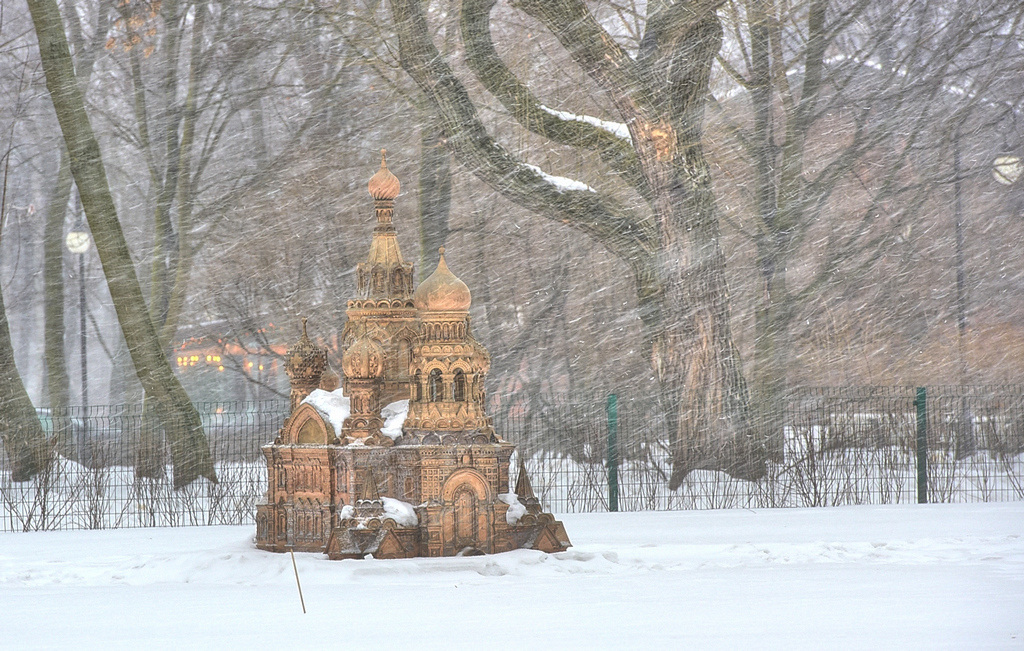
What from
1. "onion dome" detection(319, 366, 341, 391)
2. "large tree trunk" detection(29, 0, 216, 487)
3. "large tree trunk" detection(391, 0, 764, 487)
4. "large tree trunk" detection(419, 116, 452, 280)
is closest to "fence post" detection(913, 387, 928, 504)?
"large tree trunk" detection(391, 0, 764, 487)

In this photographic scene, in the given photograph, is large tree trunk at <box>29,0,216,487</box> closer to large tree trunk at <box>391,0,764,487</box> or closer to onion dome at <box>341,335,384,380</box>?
large tree trunk at <box>391,0,764,487</box>

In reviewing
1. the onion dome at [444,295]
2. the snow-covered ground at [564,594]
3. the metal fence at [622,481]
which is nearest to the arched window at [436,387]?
the onion dome at [444,295]

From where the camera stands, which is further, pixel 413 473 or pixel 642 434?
pixel 642 434

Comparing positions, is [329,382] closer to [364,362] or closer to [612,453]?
[364,362]

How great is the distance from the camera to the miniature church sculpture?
9523 millimetres

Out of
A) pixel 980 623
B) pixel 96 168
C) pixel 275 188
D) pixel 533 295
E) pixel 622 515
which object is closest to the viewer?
pixel 980 623

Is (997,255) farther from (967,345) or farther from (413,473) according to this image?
(413,473)

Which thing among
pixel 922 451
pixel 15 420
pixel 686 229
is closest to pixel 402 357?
pixel 922 451

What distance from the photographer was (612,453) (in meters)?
14.8

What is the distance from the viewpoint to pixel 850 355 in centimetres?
2948

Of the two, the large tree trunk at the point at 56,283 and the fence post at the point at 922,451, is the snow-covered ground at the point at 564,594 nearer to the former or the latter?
the fence post at the point at 922,451

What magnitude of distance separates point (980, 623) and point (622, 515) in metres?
6.91

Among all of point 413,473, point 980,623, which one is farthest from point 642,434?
point 980,623

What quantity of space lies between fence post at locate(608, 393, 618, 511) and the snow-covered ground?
7.59 feet
